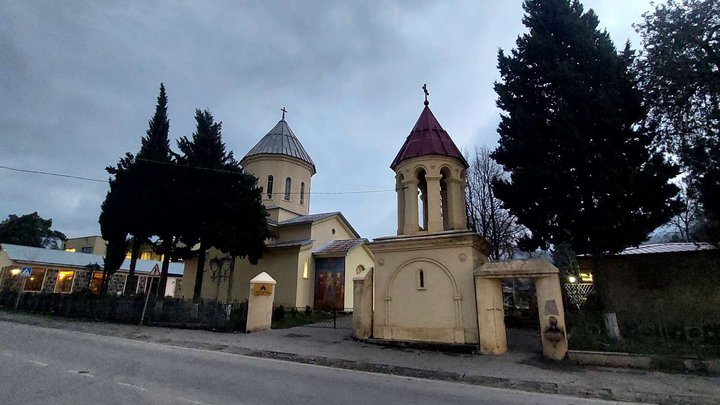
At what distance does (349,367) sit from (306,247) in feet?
48.6

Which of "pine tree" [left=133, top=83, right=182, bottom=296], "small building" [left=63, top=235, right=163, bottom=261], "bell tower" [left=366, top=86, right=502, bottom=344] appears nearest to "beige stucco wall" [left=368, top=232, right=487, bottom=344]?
"bell tower" [left=366, top=86, right=502, bottom=344]

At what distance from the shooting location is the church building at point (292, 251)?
22859mm

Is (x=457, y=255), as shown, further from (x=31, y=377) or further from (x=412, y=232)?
(x=31, y=377)

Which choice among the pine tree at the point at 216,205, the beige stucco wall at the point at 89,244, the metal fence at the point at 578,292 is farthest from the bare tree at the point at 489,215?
the beige stucco wall at the point at 89,244

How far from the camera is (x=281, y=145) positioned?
29344 millimetres

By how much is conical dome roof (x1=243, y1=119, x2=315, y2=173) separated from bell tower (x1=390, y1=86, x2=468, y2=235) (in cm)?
1676

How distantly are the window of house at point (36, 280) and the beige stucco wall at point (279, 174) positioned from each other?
23885mm

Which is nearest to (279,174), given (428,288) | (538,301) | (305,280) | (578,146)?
(305,280)

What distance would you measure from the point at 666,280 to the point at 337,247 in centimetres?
1750

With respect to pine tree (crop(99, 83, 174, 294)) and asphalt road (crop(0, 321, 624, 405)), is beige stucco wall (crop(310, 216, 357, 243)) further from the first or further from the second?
asphalt road (crop(0, 321, 624, 405))

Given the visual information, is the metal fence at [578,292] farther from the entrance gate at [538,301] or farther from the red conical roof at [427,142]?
the red conical roof at [427,142]

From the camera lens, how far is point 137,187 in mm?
21203

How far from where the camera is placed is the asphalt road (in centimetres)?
578

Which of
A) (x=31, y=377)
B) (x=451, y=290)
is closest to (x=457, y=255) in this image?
(x=451, y=290)
